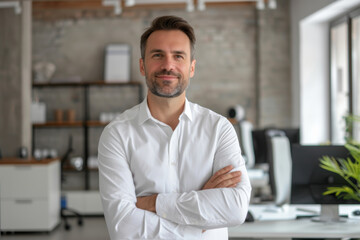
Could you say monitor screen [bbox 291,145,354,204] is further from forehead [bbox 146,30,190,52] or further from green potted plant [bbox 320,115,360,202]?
forehead [bbox 146,30,190,52]

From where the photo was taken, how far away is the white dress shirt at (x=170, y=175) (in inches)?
78.4

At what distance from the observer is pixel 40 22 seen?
27.7 ft

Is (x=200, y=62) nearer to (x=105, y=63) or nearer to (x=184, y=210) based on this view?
(x=105, y=63)

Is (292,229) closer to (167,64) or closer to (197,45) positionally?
(167,64)

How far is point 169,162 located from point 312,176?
1.68m

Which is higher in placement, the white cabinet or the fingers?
the fingers

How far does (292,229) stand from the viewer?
309 centimetres

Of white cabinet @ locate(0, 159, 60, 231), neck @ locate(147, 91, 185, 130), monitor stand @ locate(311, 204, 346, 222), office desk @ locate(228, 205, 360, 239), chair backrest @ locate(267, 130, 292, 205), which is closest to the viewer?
neck @ locate(147, 91, 185, 130)

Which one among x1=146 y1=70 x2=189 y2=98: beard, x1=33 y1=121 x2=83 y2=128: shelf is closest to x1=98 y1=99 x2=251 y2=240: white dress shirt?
x1=146 y1=70 x2=189 y2=98: beard

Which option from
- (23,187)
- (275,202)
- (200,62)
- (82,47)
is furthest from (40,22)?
(275,202)

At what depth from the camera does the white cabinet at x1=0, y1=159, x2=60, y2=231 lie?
20.6ft

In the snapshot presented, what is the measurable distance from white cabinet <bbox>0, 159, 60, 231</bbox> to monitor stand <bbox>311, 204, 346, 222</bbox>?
390cm

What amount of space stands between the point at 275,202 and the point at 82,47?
5.17 metres

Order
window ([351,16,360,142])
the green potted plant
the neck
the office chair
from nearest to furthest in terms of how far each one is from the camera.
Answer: the neck, the green potted plant, window ([351,16,360,142]), the office chair
